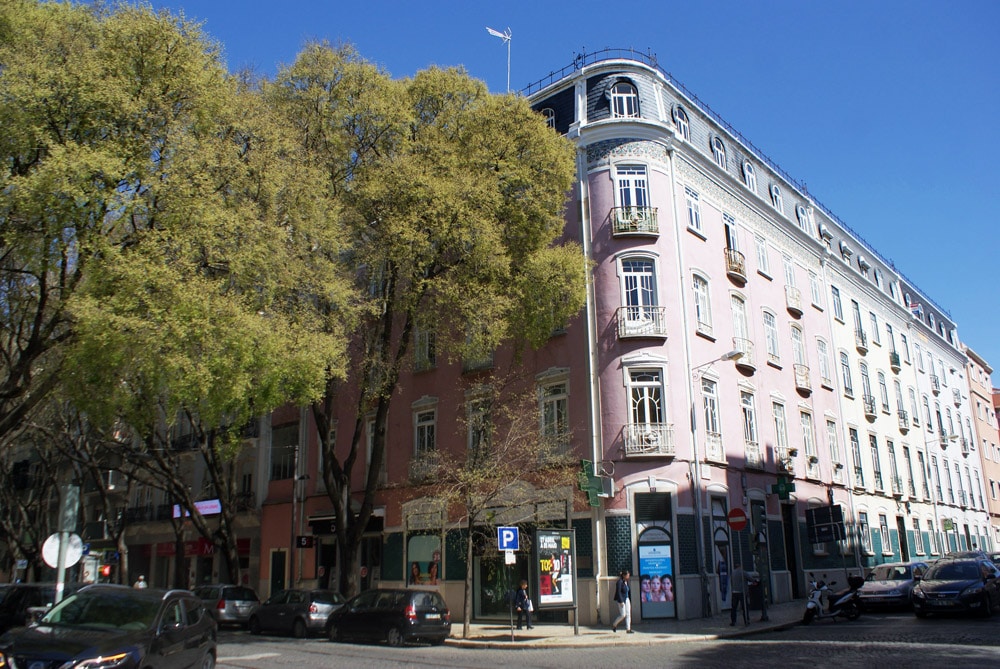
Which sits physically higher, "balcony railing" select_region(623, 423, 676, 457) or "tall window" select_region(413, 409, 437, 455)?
"tall window" select_region(413, 409, 437, 455)

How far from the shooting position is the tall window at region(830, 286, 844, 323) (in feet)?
119

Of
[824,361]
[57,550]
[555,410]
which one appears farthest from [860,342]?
[57,550]

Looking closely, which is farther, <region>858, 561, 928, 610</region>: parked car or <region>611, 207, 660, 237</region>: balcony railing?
<region>611, 207, 660, 237</region>: balcony railing

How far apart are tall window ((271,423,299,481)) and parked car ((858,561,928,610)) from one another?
21479mm

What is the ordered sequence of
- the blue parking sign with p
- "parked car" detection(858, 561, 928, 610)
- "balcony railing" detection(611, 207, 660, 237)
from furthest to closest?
"balcony railing" detection(611, 207, 660, 237) → "parked car" detection(858, 561, 928, 610) → the blue parking sign with p

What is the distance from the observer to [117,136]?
15117mm

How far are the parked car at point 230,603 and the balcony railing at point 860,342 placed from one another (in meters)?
28.5

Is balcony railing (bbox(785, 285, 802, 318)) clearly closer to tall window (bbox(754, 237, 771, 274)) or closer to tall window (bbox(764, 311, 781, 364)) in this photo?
tall window (bbox(754, 237, 771, 274))

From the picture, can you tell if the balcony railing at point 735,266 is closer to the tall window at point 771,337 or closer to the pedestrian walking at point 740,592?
the tall window at point 771,337

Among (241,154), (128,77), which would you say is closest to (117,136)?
(128,77)

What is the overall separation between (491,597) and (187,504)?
11.6 m

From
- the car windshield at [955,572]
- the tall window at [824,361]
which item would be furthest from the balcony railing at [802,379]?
the car windshield at [955,572]

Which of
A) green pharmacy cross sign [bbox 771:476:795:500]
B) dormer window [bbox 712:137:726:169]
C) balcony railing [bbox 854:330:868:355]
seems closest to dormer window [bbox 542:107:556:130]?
dormer window [bbox 712:137:726:169]

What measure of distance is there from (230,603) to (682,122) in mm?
22102
